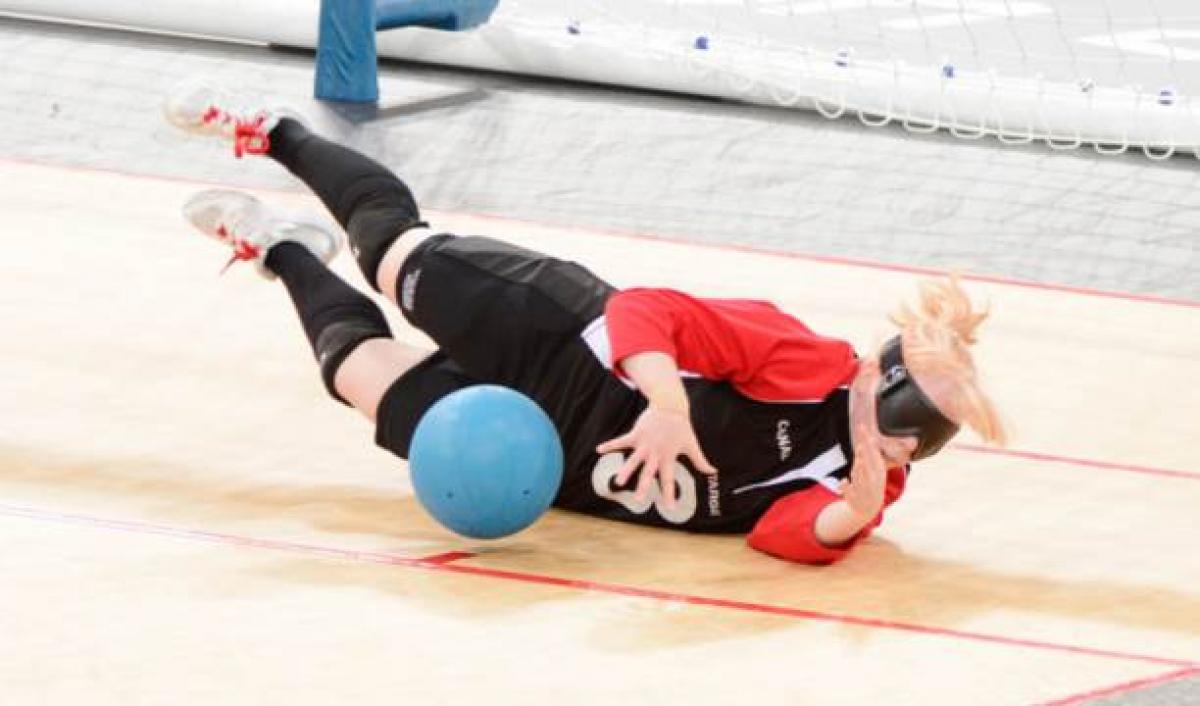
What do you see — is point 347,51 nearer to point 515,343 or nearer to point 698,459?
point 515,343

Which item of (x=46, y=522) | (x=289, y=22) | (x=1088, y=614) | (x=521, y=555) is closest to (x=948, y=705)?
(x=1088, y=614)

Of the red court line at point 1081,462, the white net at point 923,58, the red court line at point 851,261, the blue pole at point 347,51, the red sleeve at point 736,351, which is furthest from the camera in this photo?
the blue pole at point 347,51

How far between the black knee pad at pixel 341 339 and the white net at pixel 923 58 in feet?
14.6

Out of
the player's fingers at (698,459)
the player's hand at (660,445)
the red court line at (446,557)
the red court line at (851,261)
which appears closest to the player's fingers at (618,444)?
the player's hand at (660,445)

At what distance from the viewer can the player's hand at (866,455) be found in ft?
15.6

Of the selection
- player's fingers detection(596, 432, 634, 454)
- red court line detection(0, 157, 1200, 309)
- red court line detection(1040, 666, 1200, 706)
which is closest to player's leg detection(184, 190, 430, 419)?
player's fingers detection(596, 432, 634, 454)

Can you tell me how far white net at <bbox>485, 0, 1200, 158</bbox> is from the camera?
939 centimetres

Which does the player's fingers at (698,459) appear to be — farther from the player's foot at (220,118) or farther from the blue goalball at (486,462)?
the player's foot at (220,118)

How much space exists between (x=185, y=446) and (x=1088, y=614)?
2.01m

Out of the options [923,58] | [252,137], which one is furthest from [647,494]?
[923,58]

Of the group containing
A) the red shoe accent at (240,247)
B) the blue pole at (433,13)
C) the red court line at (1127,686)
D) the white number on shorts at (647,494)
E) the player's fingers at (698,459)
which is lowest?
the red court line at (1127,686)

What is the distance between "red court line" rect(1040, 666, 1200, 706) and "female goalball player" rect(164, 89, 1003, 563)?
1.78 ft

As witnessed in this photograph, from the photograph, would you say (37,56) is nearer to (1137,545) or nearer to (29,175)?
(29,175)

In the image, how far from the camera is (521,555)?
4957 millimetres
